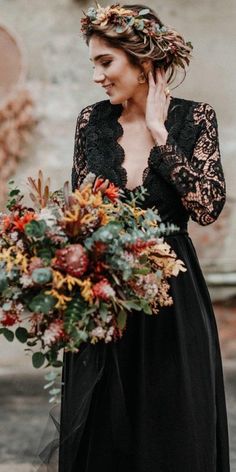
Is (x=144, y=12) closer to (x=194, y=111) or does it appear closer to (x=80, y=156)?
(x=194, y=111)

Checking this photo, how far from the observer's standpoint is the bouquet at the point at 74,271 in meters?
3.19

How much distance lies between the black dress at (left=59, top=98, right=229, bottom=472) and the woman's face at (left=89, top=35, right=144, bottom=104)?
0.20 metres

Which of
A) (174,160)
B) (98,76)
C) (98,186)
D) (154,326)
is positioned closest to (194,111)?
(174,160)

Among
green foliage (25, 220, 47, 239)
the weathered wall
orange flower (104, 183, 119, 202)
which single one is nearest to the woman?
orange flower (104, 183, 119, 202)

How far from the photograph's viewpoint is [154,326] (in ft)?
12.5

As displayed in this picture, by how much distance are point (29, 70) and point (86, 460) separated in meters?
4.57

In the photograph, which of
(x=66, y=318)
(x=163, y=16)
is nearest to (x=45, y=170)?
(x=163, y=16)

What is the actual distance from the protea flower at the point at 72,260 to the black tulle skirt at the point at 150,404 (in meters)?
0.59

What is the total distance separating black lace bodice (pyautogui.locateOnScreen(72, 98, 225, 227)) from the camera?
3.71 m

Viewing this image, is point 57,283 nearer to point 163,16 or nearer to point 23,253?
point 23,253

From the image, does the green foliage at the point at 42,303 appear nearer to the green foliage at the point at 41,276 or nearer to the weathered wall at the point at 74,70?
the green foliage at the point at 41,276

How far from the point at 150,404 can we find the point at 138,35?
1.18m

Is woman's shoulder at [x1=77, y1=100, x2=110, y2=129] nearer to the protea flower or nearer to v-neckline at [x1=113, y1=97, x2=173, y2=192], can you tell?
v-neckline at [x1=113, y1=97, x2=173, y2=192]

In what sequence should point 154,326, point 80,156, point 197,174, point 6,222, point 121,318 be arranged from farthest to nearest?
point 80,156 < point 154,326 < point 197,174 < point 6,222 < point 121,318
